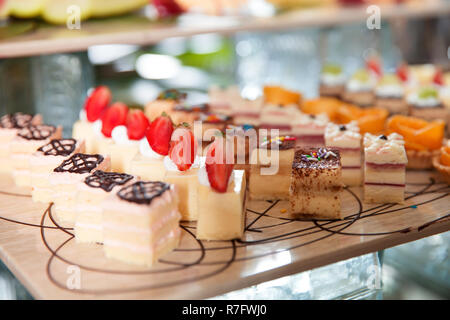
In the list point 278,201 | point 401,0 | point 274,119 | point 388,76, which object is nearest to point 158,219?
point 278,201

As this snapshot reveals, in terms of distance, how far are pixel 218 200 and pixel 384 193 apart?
1.04 metres

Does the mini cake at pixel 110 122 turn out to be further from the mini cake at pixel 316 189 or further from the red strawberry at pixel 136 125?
the mini cake at pixel 316 189

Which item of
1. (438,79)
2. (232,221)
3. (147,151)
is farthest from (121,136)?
(438,79)

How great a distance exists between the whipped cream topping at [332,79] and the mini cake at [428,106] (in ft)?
2.21

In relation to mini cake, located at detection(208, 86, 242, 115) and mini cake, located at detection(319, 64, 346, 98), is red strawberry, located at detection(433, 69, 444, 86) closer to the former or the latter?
mini cake, located at detection(319, 64, 346, 98)

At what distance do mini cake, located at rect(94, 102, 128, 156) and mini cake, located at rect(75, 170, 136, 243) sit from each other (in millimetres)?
699

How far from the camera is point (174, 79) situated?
609cm

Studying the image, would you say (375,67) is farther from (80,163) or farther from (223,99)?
(80,163)

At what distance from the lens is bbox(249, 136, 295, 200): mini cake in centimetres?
305

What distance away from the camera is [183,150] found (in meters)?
2.73

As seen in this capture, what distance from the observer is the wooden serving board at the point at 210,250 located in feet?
7.41

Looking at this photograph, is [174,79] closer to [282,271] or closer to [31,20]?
[31,20]

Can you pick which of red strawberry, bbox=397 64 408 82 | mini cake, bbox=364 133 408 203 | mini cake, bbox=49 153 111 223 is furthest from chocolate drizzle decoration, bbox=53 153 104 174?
red strawberry, bbox=397 64 408 82

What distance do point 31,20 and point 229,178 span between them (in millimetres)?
2005
